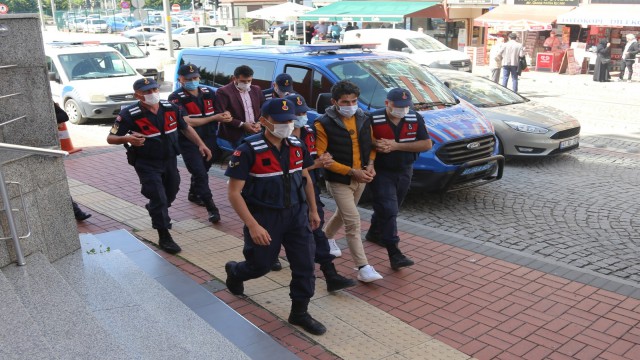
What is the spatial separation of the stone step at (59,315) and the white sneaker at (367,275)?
2482 millimetres

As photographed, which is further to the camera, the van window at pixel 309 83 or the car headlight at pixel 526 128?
the car headlight at pixel 526 128

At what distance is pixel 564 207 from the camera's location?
8.12 metres

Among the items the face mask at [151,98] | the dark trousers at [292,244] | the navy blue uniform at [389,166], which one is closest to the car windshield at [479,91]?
the navy blue uniform at [389,166]

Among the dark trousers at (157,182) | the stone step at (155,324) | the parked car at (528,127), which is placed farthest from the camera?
the parked car at (528,127)

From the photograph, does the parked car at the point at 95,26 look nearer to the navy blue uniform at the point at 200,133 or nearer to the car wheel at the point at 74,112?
the car wheel at the point at 74,112

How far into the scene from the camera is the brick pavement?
468 centimetres

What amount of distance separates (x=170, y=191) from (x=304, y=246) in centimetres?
240

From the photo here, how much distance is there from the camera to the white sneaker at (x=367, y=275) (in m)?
5.74

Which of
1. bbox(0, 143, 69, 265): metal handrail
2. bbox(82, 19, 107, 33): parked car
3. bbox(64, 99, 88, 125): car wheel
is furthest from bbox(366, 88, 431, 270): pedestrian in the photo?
bbox(82, 19, 107, 33): parked car

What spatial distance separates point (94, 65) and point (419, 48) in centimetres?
1057

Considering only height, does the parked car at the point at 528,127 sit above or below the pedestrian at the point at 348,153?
below

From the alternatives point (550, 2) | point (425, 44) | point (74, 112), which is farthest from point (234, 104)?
point (550, 2)

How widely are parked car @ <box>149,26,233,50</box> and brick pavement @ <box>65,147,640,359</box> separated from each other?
35.7 m

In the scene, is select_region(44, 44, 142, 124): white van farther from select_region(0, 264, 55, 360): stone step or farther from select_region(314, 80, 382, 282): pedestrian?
select_region(0, 264, 55, 360): stone step
